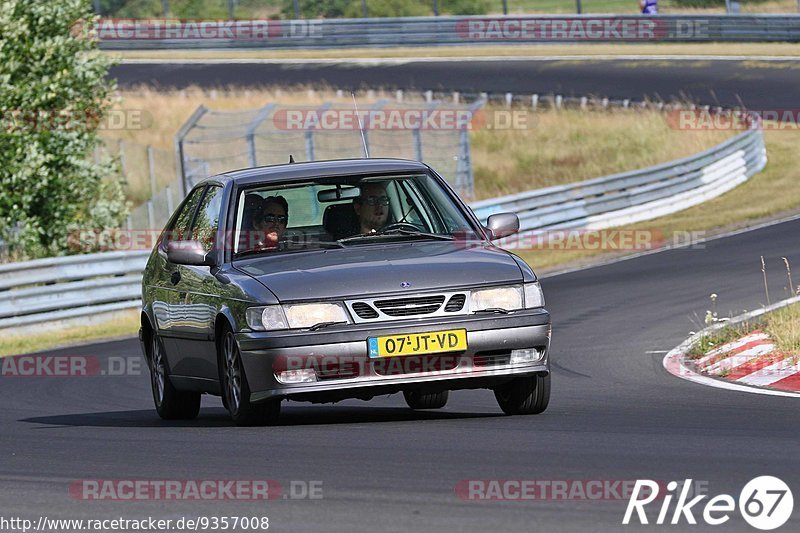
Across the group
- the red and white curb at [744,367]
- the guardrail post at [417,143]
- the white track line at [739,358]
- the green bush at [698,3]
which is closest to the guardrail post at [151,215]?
the guardrail post at [417,143]

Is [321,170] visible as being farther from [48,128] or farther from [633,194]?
[633,194]

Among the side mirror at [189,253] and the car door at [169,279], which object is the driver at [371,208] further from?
the car door at [169,279]

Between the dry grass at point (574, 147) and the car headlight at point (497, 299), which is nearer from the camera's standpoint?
the car headlight at point (497, 299)

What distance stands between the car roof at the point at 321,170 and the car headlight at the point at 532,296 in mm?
1388

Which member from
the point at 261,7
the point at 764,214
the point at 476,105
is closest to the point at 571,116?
the point at 476,105

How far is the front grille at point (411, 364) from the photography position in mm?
8367

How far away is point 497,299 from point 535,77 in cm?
3669

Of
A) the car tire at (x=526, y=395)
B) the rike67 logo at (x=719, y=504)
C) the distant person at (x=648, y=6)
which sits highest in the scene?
the rike67 logo at (x=719, y=504)

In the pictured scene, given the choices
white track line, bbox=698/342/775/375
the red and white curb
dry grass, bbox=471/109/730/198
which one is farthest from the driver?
dry grass, bbox=471/109/730/198

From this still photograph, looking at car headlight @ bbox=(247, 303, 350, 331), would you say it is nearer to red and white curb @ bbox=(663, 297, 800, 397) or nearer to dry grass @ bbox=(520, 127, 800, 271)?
red and white curb @ bbox=(663, 297, 800, 397)

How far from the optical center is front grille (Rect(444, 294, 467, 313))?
848 cm

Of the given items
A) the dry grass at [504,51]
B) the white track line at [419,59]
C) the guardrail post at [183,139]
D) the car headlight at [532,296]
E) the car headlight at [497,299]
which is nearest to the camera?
the car headlight at [497,299]

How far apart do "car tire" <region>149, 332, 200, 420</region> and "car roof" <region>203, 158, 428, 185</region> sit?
136 centimetres

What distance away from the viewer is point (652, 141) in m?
36.3
